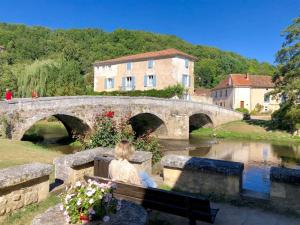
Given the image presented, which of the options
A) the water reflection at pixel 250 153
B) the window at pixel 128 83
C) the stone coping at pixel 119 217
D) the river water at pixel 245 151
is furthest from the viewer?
the window at pixel 128 83

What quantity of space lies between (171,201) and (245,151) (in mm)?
18635

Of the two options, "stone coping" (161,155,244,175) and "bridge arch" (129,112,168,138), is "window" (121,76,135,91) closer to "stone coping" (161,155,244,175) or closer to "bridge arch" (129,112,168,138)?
"bridge arch" (129,112,168,138)

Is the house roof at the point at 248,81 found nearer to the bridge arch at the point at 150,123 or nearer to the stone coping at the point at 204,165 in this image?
the bridge arch at the point at 150,123

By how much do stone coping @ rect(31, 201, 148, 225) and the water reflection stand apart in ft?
29.5

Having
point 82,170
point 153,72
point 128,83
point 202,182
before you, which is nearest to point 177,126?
point 153,72

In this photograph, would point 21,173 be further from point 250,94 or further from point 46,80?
point 250,94

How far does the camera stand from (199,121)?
114 feet

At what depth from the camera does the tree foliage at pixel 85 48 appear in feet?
152

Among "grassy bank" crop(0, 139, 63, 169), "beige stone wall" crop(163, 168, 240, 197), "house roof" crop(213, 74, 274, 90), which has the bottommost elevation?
"grassy bank" crop(0, 139, 63, 169)

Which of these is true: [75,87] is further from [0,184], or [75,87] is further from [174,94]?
[0,184]

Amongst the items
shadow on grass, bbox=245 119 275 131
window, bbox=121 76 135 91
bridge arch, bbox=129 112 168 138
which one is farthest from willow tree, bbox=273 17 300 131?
window, bbox=121 76 135 91

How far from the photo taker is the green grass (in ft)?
15.0

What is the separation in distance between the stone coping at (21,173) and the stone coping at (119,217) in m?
1.50

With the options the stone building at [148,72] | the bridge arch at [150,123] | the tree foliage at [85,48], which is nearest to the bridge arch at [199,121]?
the stone building at [148,72]
